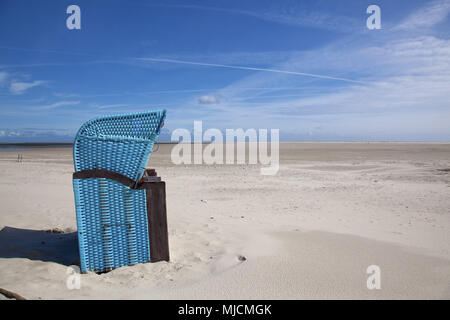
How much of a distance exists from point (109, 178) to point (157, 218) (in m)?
0.86

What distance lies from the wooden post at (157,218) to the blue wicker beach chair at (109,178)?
0.12 m

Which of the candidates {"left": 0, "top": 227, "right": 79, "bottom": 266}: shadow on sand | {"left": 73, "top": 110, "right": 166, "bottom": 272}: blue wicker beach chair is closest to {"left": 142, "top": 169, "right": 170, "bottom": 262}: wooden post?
{"left": 73, "top": 110, "right": 166, "bottom": 272}: blue wicker beach chair

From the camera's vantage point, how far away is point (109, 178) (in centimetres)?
388

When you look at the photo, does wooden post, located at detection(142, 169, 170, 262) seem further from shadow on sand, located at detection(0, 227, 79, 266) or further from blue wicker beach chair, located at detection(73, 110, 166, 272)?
shadow on sand, located at detection(0, 227, 79, 266)

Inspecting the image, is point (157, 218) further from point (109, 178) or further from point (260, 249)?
point (260, 249)

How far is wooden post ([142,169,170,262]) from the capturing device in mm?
4070

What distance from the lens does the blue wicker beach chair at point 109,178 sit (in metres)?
3.83

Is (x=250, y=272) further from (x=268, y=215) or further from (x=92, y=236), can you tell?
(x=268, y=215)

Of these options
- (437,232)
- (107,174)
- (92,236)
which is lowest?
(437,232)

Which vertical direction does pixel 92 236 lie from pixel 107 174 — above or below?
below
